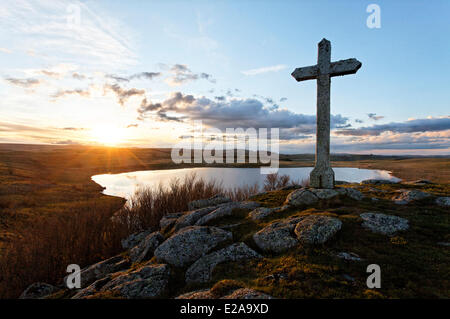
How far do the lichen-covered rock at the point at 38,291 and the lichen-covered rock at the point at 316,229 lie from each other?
663 centimetres

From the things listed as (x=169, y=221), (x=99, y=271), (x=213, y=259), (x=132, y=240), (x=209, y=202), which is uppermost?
(x=209, y=202)

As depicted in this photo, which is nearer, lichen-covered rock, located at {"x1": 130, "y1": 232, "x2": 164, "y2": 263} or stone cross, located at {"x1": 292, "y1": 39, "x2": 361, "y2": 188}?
lichen-covered rock, located at {"x1": 130, "y1": 232, "x2": 164, "y2": 263}

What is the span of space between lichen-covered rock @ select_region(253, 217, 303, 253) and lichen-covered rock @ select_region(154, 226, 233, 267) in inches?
36.3

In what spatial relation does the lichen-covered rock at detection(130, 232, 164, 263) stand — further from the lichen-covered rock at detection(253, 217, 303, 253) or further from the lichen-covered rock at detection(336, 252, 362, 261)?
the lichen-covered rock at detection(336, 252, 362, 261)

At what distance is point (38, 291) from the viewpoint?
5801 millimetres

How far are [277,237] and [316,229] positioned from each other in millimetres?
905

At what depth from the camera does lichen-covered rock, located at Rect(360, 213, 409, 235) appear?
532 cm

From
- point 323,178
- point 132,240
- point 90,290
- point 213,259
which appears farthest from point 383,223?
point 132,240

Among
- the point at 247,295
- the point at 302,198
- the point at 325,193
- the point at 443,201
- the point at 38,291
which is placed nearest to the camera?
the point at 247,295

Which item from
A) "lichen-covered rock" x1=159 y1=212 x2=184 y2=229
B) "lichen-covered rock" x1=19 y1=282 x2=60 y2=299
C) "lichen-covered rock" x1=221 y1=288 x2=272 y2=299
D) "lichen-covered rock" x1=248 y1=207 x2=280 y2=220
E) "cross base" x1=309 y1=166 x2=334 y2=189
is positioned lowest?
"lichen-covered rock" x1=19 y1=282 x2=60 y2=299

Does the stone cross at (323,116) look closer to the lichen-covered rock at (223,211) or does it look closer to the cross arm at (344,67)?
the cross arm at (344,67)

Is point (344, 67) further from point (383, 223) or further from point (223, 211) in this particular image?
point (223, 211)

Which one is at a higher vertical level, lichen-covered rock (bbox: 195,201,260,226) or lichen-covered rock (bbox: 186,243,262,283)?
lichen-covered rock (bbox: 195,201,260,226)

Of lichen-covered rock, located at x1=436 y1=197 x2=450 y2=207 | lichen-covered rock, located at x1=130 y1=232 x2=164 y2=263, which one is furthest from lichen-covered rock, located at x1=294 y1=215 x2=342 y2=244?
lichen-covered rock, located at x1=436 y1=197 x2=450 y2=207
